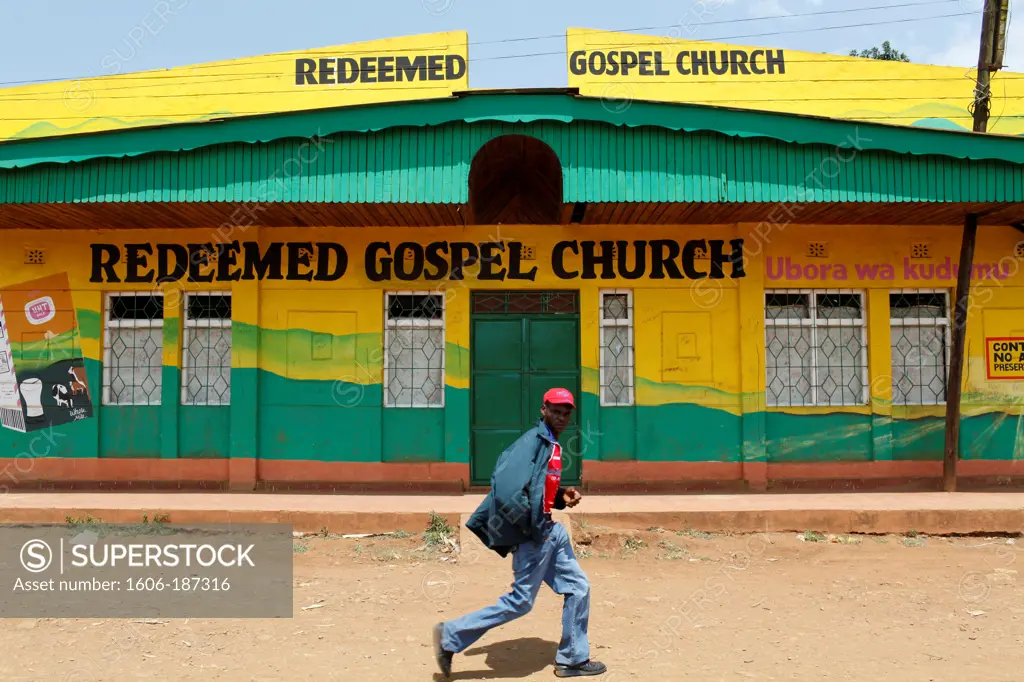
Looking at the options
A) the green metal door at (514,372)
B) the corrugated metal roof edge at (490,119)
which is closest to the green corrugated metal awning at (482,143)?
Answer: the corrugated metal roof edge at (490,119)

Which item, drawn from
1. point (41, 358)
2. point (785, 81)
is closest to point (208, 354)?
point (41, 358)

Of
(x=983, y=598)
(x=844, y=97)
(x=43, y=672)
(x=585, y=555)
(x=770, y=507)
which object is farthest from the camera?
(x=844, y=97)

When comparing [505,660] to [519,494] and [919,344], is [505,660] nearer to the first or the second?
[519,494]

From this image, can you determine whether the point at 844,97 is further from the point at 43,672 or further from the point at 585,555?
the point at 43,672

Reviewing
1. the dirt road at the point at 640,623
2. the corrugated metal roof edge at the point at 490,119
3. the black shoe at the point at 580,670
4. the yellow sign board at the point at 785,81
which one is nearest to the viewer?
the black shoe at the point at 580,670

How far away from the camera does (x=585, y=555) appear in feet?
24.2

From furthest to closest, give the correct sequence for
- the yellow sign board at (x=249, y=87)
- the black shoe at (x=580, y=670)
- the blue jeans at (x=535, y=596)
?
the yellow sign board at (x=249, y=87) → the black shoe at (x=580, y=670) → the blue jeans at (x=535, y=596)

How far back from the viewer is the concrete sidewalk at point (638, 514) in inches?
313

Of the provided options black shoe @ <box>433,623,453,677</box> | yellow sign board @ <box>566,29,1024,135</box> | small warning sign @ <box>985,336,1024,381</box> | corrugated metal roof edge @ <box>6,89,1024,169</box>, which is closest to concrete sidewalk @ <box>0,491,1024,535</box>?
small warning sign @ <box>985,336,1024,381</box>

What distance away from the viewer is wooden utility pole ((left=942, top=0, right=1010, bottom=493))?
922cm

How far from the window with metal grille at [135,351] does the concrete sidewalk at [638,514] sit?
1694 millimetres

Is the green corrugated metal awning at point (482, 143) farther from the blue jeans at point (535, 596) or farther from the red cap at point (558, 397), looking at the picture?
the blue jeans at point (535, 596)

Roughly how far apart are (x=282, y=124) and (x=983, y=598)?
786 centimetres

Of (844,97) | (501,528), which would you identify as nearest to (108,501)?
(501,528)
